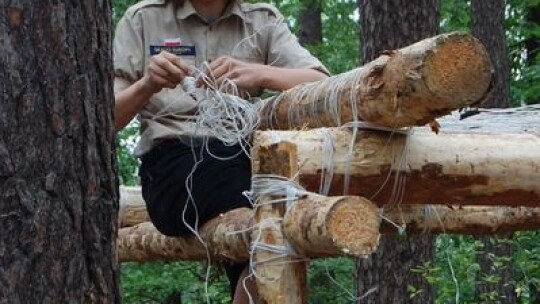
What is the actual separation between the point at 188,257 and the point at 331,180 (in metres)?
1.25

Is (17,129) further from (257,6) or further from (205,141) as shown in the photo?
(257,6)

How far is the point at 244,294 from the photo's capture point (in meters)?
3.91

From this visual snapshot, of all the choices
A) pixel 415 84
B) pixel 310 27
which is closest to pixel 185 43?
pixel 415 84

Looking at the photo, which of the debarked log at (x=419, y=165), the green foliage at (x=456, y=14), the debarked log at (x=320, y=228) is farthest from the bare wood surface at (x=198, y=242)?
the green foliage at (x=456, y=14)

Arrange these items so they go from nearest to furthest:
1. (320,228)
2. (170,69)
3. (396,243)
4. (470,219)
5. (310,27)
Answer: (320,228)
(170,69)
(470,219)
(396,243)
(310,27)

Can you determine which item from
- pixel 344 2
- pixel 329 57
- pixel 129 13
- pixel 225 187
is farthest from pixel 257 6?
pixel 344 2

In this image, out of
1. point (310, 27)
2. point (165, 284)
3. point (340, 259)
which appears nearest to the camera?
point (165, 284)

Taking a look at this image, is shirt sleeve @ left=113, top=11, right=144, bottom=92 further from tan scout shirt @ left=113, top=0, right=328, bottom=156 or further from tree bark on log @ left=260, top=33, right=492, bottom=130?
tree bark on log @ left=260, top=33, right=492, bottom=130

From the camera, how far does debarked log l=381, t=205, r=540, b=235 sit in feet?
A: 15.8

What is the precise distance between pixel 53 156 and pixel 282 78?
155 cm

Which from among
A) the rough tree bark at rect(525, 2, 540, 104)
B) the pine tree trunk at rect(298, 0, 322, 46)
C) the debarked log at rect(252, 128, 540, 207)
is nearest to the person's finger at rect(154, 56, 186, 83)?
the debarked log at rect(252, 128, 540, 207)

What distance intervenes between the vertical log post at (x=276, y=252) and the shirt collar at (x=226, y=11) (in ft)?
3.35

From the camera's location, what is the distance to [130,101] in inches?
158

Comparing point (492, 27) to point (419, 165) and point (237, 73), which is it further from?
point (419, 165)
